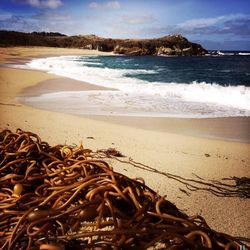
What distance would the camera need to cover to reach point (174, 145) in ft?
14.2

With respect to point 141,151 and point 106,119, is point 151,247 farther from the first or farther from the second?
point 106,119

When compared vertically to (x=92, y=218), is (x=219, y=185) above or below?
below

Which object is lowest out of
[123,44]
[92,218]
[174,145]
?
[174,145]

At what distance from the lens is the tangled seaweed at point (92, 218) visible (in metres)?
1.40

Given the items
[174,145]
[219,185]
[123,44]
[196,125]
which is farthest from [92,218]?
[123,44]

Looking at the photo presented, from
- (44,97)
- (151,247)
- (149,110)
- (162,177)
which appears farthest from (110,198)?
(44,97)

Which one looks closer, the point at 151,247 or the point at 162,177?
the point at 151,247

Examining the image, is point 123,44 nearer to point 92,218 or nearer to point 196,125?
point 196,125

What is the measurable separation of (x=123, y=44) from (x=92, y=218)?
86.1m

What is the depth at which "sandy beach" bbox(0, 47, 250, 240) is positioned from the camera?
95.9 inches

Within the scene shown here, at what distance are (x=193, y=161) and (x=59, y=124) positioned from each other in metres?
2.48

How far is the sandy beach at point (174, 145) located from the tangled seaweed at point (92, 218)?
0.71 meters

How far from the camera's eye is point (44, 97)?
332 inches

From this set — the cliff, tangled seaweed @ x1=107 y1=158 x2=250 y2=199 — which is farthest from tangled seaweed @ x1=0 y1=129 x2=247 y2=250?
the cliff
